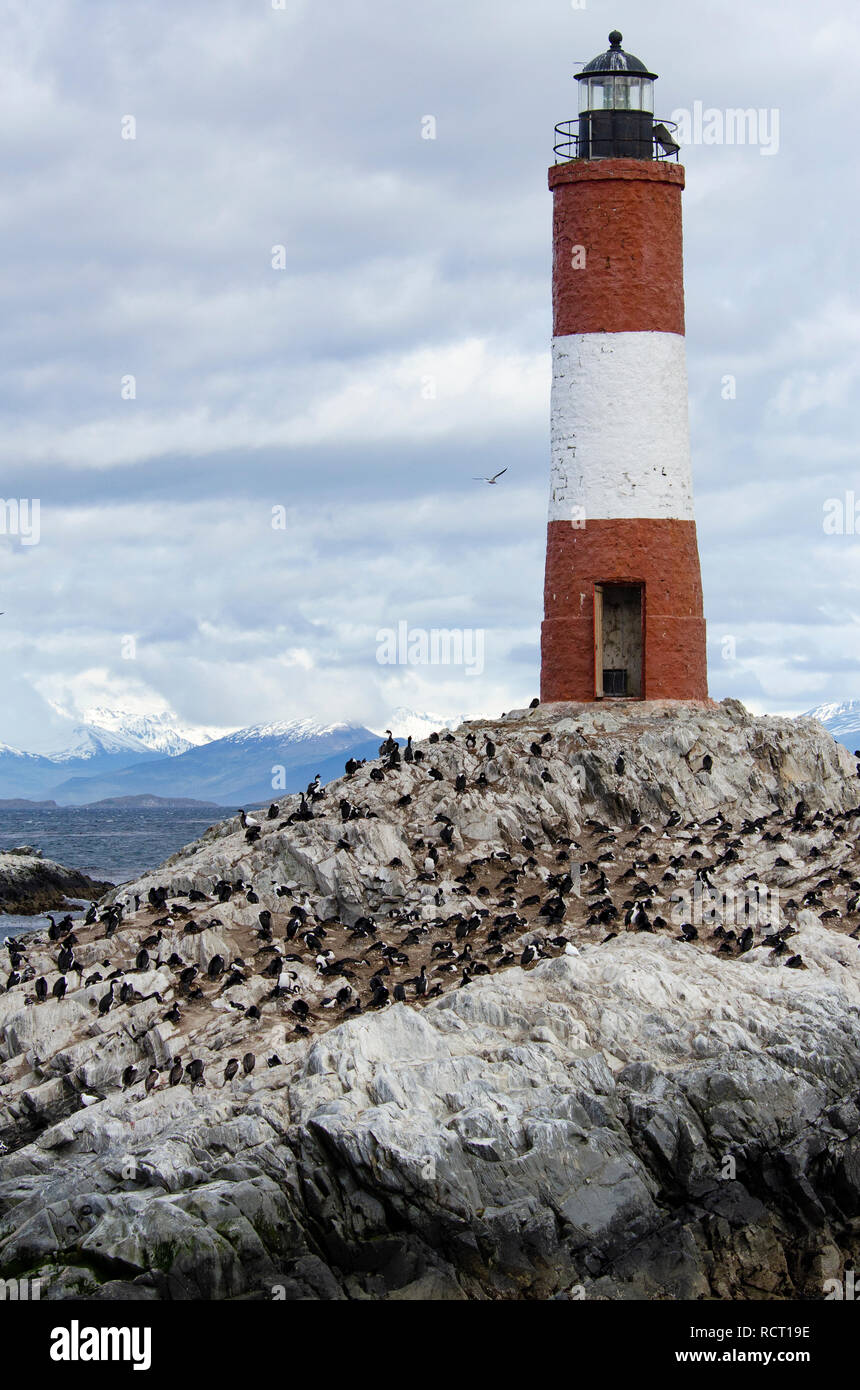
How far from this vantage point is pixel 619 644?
42.5 meters

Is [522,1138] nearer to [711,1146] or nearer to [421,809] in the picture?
[711,1146]

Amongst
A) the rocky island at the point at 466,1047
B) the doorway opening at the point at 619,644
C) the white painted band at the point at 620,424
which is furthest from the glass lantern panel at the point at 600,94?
the rocky island at the point at 466,1047

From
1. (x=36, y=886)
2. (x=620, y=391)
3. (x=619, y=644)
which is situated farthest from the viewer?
(x=36, y=886)

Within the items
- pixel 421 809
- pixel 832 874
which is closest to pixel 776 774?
pixel 832 874

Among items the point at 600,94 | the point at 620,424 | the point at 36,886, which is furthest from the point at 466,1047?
the point at 36,886

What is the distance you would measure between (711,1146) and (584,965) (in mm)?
4689

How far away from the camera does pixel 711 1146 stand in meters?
26.9

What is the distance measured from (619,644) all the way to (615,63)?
13030 mm

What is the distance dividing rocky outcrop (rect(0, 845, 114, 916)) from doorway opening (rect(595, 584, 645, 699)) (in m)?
27.4

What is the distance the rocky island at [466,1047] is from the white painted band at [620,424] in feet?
17.3

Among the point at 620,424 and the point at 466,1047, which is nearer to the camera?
the point at 466,1047

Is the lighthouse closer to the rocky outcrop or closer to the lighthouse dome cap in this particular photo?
the lighthouse dome cap

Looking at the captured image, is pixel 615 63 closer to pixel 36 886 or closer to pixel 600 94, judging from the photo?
pixel 600 94

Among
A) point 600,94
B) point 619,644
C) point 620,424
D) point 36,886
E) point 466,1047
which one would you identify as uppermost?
point 600,94
